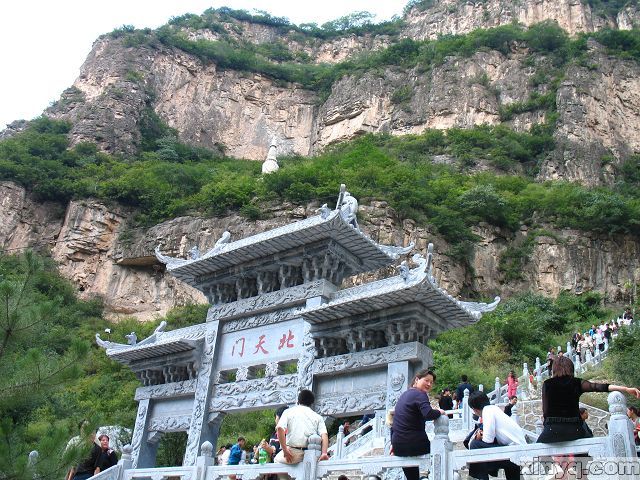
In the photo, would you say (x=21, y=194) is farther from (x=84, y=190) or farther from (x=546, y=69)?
(x=546, y=69)

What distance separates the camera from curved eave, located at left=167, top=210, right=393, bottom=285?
409 inches

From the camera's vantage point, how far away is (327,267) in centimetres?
1068

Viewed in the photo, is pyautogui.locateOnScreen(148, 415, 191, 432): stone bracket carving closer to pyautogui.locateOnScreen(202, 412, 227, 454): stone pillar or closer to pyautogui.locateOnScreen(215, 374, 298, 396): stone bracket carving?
pyautogui.locateOnScreen(202, 412, 227, 454): stone pillar

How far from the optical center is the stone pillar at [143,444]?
1180 cm

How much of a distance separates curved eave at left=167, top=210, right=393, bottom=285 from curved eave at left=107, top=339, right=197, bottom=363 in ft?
4.27

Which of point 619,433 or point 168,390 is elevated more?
point 168,390

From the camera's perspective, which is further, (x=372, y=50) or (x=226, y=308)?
(x=372, y=50)

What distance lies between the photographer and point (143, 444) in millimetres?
11906

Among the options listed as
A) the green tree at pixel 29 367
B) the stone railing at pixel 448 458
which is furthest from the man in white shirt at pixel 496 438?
the green tree at pixel 29 367

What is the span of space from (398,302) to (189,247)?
76.5ft

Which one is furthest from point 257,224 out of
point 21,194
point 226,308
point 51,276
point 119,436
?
point 226,308

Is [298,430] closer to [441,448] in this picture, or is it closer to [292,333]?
[441,448]

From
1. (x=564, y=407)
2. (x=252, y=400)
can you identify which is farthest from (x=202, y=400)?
(x=564, y=407)

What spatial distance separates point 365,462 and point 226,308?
5892 millimetres
